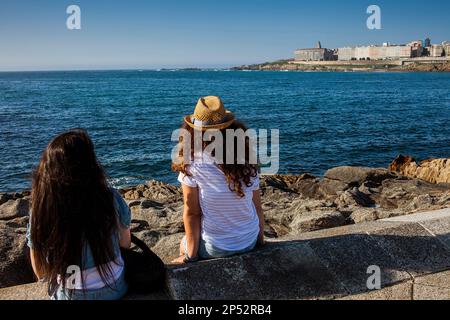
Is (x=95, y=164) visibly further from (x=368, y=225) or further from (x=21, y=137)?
(x=21, y=137)

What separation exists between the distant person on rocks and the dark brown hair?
2.39ft

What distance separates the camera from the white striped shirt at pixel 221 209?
11.1 feet

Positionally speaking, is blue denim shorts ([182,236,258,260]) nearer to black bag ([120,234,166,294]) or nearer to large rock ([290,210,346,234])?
black bag ([120,234,166,294])

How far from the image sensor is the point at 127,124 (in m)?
26.6

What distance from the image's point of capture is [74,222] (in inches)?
108

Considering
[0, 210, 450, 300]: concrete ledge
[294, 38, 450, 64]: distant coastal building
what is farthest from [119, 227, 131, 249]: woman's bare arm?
[294, 38, 450, 64]: distant coastal building

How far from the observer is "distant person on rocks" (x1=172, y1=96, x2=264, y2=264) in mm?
3348

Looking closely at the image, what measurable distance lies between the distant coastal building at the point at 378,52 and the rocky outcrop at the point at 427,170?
536ft

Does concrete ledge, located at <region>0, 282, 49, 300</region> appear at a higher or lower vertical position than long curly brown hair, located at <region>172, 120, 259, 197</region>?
lower

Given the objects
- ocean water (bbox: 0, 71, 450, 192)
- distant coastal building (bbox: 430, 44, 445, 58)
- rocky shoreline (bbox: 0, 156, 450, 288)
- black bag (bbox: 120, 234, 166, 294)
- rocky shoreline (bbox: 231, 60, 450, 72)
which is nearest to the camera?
black bag (bbox: 120, 234, 166, 294)

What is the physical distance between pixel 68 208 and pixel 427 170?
11877mm

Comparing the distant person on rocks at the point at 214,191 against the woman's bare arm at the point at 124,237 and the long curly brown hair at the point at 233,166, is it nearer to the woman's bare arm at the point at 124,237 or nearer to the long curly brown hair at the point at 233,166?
the long curly brown hair at the point at 233,166

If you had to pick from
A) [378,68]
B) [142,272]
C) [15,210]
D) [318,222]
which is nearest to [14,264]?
[142,272]

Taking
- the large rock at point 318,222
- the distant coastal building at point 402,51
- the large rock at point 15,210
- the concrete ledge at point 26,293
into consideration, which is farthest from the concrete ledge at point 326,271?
the distant coastal building at point 402,51
